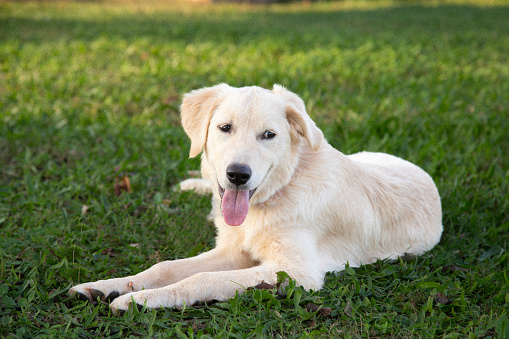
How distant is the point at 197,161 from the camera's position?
492 cm

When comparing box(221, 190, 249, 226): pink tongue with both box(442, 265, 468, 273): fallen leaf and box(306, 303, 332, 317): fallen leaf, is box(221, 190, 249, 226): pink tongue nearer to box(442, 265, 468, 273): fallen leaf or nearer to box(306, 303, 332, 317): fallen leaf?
box(306, 303, 332, 317): fallen leaf

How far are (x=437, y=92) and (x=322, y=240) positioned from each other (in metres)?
4.80

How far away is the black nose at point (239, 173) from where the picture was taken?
317 centimetres

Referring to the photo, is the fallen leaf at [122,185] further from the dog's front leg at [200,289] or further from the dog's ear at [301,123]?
the dog's ear at [301,123]

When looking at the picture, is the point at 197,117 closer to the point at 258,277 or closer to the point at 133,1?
the point at 258,277

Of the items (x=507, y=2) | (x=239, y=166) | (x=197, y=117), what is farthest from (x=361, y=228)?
(x=507, y=2)

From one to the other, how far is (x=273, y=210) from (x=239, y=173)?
20.1 inches

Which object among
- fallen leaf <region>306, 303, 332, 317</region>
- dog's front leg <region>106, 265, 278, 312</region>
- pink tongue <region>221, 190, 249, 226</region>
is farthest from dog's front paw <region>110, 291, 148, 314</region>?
fallen leaf <region>306, 303, 332, 317</region>

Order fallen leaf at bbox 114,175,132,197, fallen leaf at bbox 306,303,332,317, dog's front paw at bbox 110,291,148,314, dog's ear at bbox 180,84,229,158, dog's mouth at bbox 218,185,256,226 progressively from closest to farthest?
dog's front paw at bbox 110,291,148,314 → fallen leaf at bbox 306,303,332,317 → dog's mouth at bbox 218,185,256,226 → dog's ear at bbox 180,84,229,158 → fallen leaf at bbox 114,175,132,197

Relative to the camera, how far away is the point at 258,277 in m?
3.31

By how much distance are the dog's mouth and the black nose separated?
16cm

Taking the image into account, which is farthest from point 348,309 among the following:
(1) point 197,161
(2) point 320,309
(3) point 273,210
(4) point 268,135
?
(1) point 197,161

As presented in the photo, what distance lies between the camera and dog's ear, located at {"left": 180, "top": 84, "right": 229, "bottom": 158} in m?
3.58

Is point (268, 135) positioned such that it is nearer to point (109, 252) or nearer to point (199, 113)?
point (199, 113)
